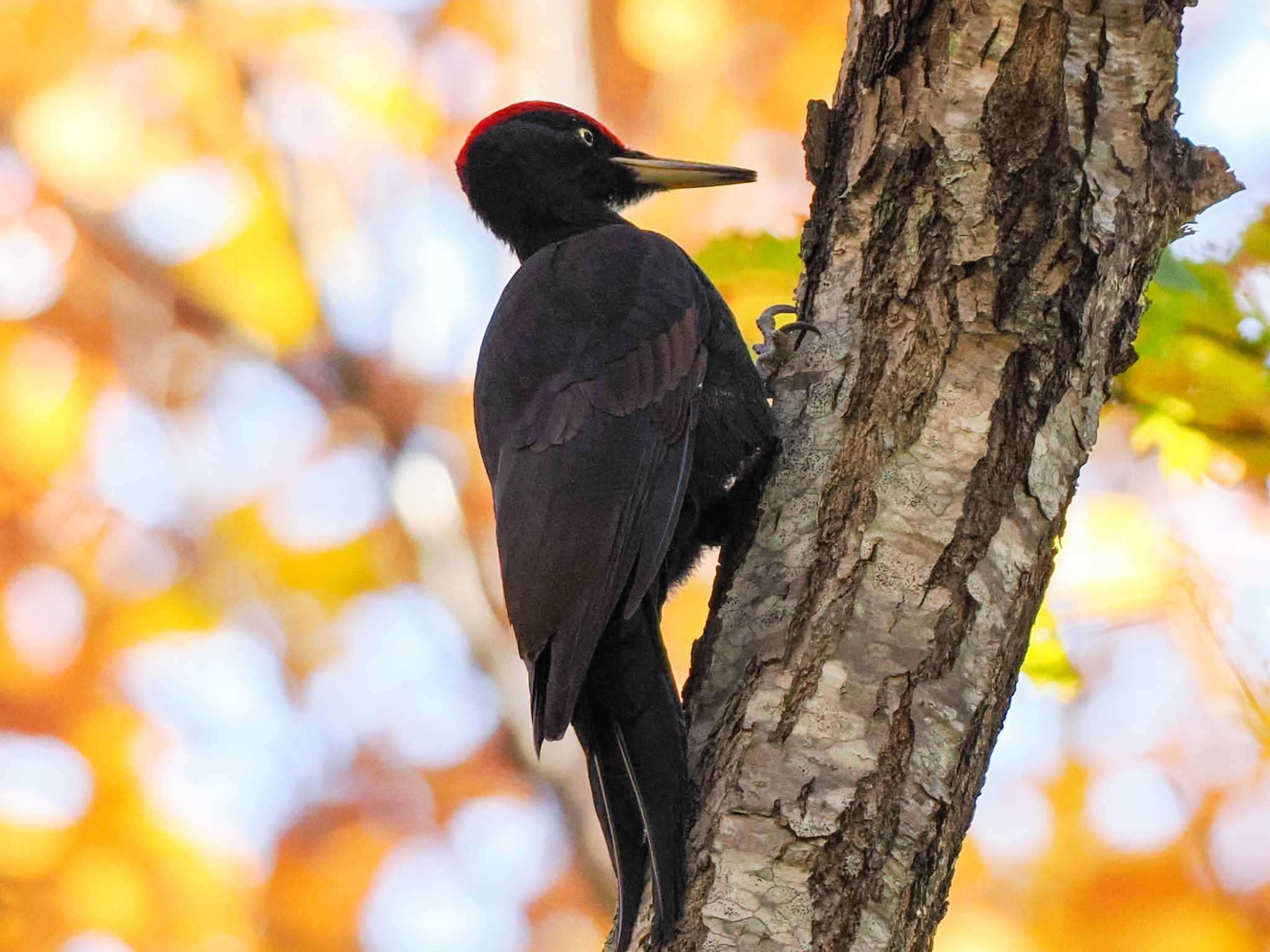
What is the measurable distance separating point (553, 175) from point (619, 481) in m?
1.53

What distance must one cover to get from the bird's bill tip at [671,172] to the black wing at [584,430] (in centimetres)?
51

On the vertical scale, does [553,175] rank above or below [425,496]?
below

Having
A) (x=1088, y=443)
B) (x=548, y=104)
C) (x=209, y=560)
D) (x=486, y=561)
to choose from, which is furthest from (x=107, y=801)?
(x=1088, y=443)

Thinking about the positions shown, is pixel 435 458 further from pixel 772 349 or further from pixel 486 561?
pixel 772 349

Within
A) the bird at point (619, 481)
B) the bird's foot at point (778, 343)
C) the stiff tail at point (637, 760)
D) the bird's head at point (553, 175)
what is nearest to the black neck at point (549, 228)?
the bird's head at point (553, 175)

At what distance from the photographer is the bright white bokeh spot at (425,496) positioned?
588 centimetres

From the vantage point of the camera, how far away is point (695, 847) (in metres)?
1.97

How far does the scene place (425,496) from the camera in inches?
235

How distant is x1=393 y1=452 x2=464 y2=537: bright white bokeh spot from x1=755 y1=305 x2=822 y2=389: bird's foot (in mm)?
3104

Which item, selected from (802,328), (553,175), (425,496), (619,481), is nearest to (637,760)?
(619,481)

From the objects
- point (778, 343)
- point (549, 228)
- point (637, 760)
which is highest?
point (549, 228)

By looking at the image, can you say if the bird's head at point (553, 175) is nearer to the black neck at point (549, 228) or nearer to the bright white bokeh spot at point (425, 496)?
the black neck at point (549, 228)

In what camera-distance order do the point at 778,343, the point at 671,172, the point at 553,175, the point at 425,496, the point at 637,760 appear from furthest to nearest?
the point at 425,496
the point at 553,175
the point at 671,172
the point at 778,343
the point at 637,760

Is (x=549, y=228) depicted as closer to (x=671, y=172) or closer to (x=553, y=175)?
(x=553, y=175)
